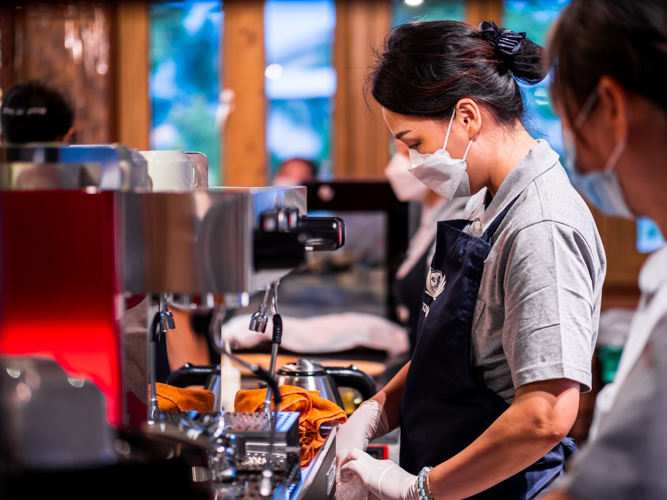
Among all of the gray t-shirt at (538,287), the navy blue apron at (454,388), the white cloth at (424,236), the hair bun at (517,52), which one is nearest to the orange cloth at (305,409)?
the navy blue apron at (454,388)

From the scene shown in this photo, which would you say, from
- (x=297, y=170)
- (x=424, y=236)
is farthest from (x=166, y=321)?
(x=297, y=170)

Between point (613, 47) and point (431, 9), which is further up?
point (431, 9)

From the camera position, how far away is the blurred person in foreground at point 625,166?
60 cm

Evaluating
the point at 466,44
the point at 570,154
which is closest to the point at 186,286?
the point at 570,154

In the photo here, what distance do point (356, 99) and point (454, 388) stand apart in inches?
118

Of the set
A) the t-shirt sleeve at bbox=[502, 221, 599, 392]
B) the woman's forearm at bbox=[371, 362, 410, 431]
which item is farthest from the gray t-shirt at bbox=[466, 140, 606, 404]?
the woman's forearm at bbox=[371, 362, 410, 431]

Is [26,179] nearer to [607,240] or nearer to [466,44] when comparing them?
[466,44]

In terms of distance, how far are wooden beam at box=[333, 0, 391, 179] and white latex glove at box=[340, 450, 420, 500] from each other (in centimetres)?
284

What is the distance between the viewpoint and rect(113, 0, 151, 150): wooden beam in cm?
406

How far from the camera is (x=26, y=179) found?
2.62 feet

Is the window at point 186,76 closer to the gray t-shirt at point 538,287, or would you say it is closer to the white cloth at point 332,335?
the white cloth at point 332,335

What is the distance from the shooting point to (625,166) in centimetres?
71

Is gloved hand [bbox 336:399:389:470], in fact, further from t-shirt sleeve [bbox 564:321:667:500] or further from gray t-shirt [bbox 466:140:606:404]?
t-shirt sleeve [bbox 564:321:667:500]

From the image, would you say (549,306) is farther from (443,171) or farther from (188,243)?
(188,243)
